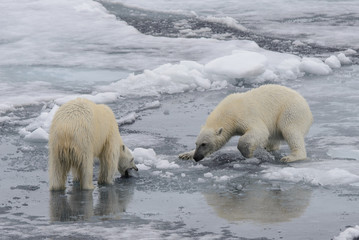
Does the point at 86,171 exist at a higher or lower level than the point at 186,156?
higher

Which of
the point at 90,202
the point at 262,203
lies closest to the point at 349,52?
the point at 262,203

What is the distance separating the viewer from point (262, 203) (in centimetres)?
630

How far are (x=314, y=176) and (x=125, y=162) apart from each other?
184 centimetres

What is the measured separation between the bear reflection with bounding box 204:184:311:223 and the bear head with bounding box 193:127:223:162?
118cm

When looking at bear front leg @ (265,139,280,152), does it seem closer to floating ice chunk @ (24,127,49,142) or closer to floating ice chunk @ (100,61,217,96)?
floating ice chunk @ (24,127,49,142)

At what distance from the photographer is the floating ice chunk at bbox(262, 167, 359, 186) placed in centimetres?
692

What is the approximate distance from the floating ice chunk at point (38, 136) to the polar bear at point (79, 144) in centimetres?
173

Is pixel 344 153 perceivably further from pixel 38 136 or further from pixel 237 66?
A: pixel 237 66

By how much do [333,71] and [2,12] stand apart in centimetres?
961

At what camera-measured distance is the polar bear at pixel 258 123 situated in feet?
26.2

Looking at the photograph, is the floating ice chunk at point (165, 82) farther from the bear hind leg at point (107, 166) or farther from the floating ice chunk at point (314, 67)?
the bear hind leg at point (107, 166)

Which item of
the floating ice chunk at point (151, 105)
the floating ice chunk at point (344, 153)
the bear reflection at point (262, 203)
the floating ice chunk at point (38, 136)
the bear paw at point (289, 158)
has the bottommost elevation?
the floating ice chunk at point (151, 105)

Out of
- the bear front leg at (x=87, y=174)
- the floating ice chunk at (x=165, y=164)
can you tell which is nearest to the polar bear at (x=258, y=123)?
the floating ice chunk at (x=165, y=164)

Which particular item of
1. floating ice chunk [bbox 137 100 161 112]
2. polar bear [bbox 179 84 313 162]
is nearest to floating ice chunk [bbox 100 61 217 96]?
floating ice chunk [bbox 137 100 161 112]
